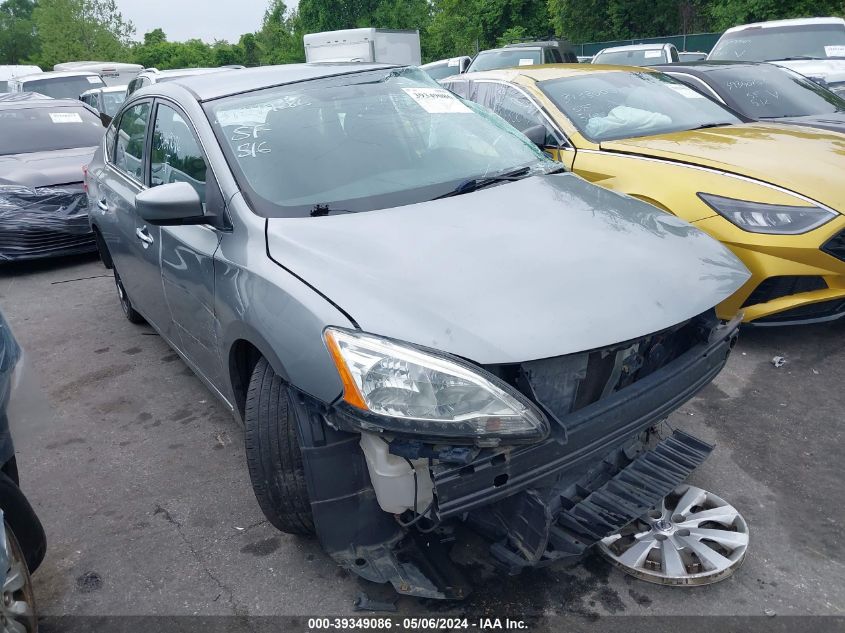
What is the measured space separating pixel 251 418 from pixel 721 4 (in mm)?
24743

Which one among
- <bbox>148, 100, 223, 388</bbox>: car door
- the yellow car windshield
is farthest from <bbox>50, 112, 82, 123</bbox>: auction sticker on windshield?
the yellow car windshield

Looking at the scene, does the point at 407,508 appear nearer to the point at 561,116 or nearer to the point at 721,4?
the point at 561,116

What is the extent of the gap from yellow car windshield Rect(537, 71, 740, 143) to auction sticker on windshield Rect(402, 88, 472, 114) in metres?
1.57

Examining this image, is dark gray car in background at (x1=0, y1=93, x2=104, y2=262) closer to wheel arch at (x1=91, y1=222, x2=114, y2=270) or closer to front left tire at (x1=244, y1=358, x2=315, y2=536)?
wheel arch at (x1=91, y1=222, x2=114, y2=270)

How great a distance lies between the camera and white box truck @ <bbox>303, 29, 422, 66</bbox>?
1999 centimetres

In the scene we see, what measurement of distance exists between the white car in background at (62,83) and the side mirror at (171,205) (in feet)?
44.8

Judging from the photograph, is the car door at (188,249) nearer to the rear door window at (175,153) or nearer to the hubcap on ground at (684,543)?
the rear door window at (175,153)

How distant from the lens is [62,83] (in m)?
14.6

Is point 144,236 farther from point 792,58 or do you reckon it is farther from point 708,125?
point 792,58

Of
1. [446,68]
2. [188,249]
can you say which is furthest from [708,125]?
[446,68]

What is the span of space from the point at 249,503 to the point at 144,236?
5.03 ft

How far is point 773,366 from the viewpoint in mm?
3932

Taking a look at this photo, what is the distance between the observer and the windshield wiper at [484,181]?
2861 millimetres

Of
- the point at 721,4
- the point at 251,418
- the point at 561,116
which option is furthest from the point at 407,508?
the point at 721,4
